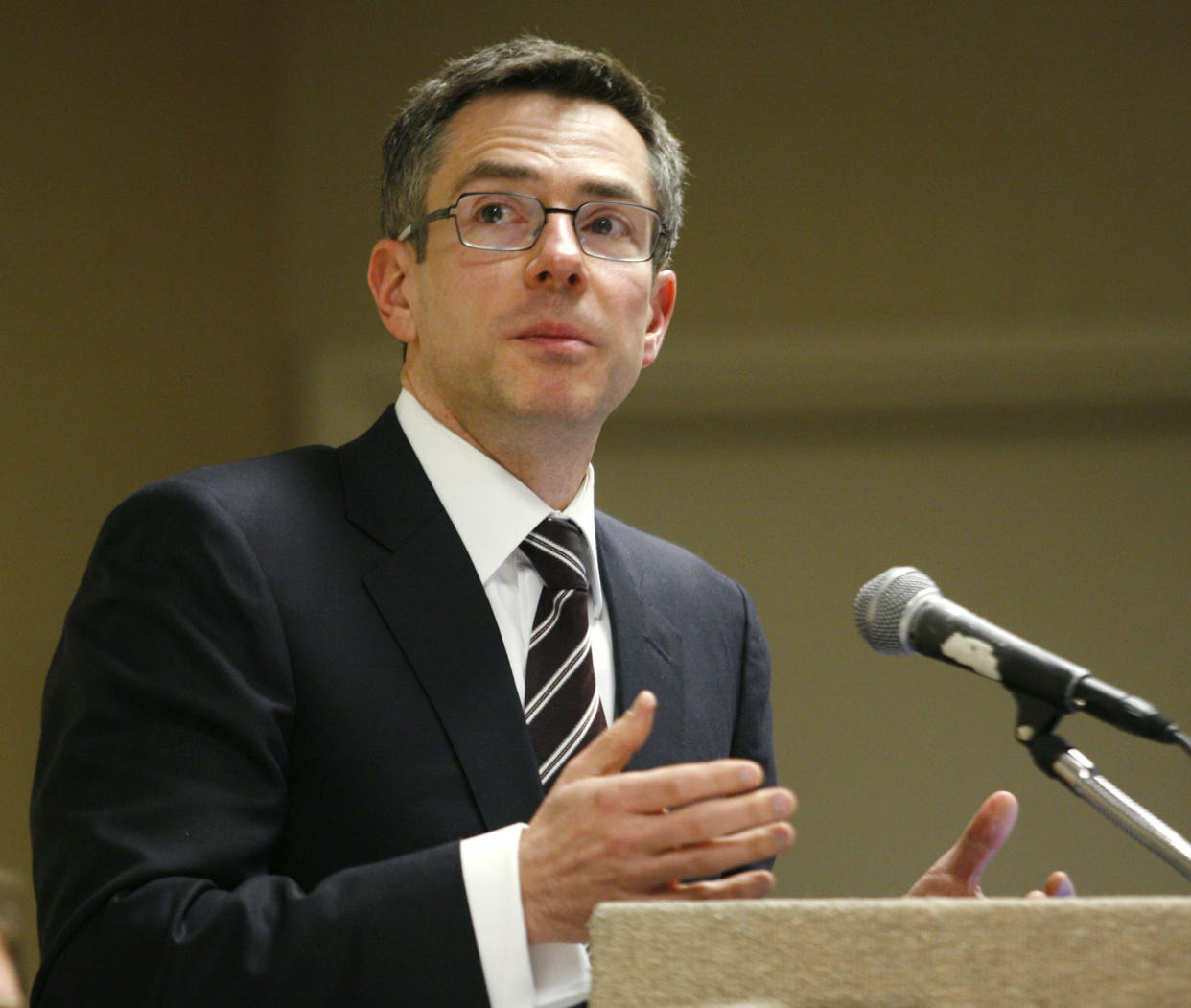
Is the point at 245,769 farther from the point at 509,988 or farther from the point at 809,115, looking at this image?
the point at 809,115

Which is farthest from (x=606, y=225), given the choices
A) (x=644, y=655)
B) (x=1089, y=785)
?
(x=1089, y=785)

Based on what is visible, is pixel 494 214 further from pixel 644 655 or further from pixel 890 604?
pixel 890 604

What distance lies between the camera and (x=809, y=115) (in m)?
3.56

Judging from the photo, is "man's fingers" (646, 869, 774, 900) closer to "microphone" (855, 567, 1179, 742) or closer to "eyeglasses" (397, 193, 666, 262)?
"microphone" (855, 567, 1179, 742)

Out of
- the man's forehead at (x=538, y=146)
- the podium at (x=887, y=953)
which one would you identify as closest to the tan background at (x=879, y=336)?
the man's forehead at (x=538, y=146)

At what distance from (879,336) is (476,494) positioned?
2.04m

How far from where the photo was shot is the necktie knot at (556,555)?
1.67 meters

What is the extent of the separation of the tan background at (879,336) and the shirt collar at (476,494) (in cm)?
175

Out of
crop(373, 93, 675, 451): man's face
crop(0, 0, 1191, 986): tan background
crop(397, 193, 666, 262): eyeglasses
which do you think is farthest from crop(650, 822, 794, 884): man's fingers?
crop(0, 0, 1191, 986): tan background

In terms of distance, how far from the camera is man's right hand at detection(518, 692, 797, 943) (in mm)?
1058

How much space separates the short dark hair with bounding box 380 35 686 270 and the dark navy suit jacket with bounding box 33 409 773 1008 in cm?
35

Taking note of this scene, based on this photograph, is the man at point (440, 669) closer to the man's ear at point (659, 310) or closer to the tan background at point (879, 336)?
the man's ear at point (659, 310)

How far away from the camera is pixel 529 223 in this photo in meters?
1.75

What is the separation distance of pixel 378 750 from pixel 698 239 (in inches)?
92.4
